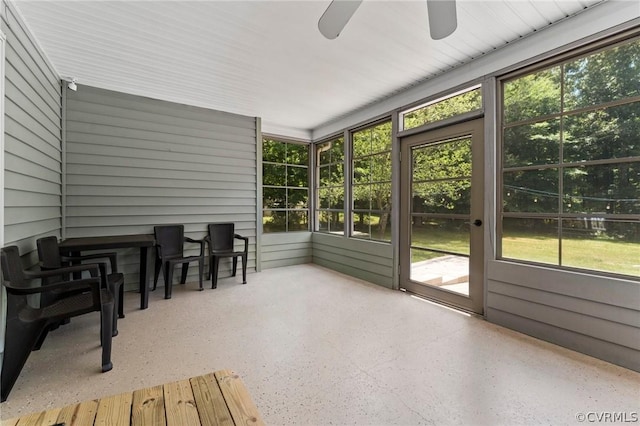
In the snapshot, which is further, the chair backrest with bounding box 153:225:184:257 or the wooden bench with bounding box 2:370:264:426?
the chair backrest with bounding box 153:225:184:257

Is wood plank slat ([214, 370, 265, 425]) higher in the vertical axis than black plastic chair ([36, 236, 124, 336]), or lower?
lower

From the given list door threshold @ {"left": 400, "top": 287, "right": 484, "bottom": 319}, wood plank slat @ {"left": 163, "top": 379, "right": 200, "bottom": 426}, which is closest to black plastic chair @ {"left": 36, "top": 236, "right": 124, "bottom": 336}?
Answer: wood plank slat @ {"left": 163, "top": 379, "right": 200, "bottom": 426}

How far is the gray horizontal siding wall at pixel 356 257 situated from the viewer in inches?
154

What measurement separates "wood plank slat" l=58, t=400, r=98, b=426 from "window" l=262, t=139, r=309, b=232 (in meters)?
3.83

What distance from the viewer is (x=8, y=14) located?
1.99 m

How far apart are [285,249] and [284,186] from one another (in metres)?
1.16

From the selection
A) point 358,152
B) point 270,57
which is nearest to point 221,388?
point 270,57

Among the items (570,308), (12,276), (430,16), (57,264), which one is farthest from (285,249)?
(430,16)

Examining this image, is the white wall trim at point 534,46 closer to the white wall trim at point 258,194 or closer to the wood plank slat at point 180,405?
the white wall trim at point 258,194

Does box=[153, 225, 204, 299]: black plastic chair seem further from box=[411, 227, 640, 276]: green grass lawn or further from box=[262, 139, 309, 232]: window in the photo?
box=[411, 227, 640, 276]: green grass lawn

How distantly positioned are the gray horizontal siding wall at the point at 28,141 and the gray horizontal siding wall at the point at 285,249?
2732mm

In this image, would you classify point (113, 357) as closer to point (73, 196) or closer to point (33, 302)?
point (33, 302)

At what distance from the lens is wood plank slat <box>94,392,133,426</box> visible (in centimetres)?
106

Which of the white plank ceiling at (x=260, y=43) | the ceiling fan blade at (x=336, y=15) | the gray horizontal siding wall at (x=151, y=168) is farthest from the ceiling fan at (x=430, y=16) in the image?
the gray horizontal siding wall at (x=151, y=168)
